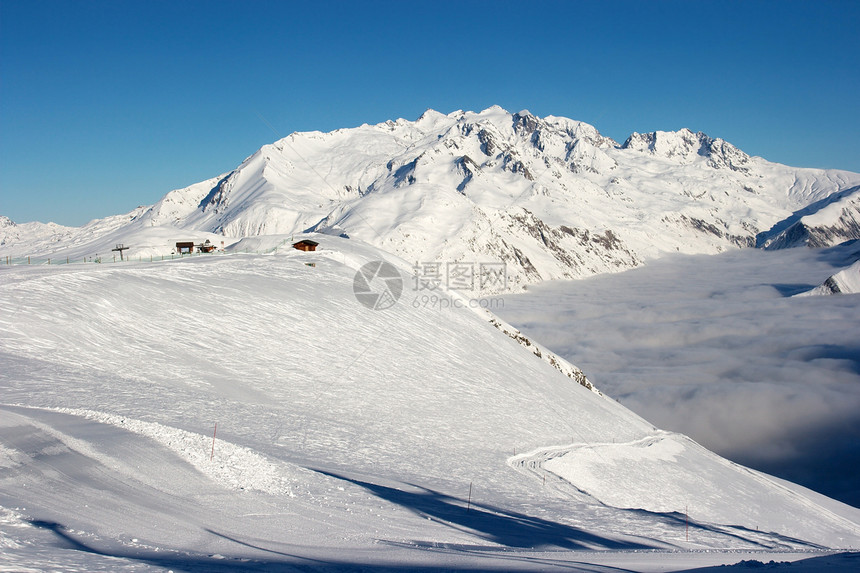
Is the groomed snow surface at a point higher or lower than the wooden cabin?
lower

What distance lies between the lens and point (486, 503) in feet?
80.0

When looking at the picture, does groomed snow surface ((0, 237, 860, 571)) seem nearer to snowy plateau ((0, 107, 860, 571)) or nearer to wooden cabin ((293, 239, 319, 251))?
snowy plateau ((0, 107, 860, 571))

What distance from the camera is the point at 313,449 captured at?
27.1m

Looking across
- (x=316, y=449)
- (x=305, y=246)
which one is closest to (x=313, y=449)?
(x=316, y=449)

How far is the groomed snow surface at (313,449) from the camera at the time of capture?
48.6 ft

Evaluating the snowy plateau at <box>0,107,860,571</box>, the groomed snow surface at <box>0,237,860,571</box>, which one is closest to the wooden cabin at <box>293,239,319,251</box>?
the snowy plateau at <box>0,107,860,571</box>

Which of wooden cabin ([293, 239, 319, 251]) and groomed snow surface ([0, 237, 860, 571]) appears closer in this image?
groomed snow surface ([0, 237, 860, 571])

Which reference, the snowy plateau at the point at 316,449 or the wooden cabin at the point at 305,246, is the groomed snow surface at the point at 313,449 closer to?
the snowy plateau at the point at 316,449

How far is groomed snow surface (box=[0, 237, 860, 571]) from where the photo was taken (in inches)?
583

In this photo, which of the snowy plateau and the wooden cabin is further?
the wooden cabin

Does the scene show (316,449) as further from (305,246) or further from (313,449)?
(305,246)

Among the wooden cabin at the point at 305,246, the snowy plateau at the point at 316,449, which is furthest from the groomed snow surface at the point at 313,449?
the wooden cabin at the point at 305,246

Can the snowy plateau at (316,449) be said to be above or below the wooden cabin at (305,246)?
below

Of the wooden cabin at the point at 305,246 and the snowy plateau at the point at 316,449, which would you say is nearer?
the snowy plateau at the point at 316,449
